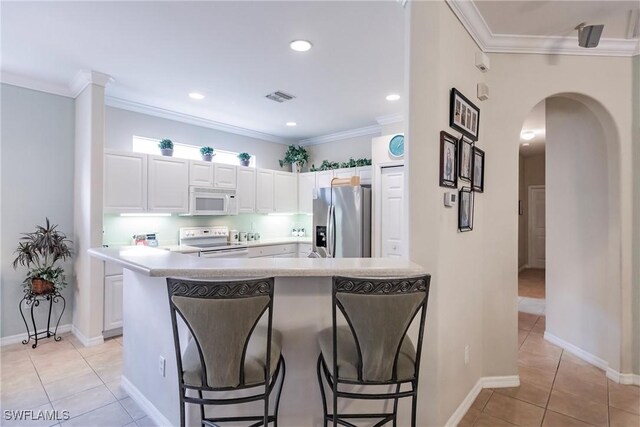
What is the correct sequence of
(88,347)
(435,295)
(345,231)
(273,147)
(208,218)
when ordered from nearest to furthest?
(435,295), (88,347), (345,231), (208,218), (273,147)

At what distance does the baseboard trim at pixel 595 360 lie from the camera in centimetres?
262

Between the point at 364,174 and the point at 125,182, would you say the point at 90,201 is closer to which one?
the point at 125,182

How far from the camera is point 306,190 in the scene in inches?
224

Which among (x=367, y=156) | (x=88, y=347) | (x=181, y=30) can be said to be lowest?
(x=88, y=347)

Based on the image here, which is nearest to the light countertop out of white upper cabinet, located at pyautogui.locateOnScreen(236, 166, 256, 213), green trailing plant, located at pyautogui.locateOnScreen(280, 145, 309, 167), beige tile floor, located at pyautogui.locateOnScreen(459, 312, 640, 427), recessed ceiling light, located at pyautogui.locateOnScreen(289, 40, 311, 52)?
beige tile floor, located at pyautogui.locateOnScreen(459, 312, 640, 427)

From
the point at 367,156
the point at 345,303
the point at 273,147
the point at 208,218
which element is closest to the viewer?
the point at 345,303

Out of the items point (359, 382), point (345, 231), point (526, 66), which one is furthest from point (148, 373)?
point (526, 66)

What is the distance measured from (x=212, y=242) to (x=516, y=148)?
12.8ft

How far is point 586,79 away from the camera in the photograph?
2.67 metres

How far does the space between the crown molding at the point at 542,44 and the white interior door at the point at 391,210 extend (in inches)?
72.0

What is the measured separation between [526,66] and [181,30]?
2774 millimetres

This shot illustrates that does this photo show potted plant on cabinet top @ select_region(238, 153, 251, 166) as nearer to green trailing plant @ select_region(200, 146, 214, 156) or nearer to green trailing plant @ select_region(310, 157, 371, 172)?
green trailing plant @ select_region(200, 146, 214, 156)

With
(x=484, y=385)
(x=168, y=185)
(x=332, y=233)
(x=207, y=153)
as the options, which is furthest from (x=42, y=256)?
(x=484, y=385)

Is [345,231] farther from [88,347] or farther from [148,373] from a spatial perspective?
[88,347]
